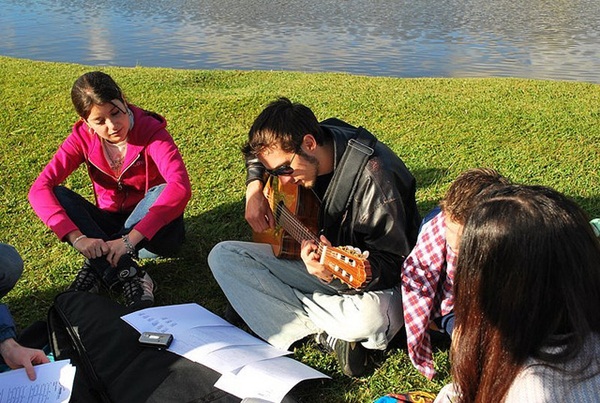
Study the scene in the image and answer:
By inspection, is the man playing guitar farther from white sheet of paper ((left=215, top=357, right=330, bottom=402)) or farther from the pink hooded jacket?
the pink hooded jacket

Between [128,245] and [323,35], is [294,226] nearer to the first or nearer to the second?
[128,245]

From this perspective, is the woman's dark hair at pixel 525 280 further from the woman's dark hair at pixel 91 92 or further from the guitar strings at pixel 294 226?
the woman's dark hair at pixel 91 92

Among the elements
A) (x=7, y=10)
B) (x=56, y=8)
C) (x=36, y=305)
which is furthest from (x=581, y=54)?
(x=7, y=10)

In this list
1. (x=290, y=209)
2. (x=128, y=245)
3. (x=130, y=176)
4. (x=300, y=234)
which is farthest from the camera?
(x=130, y=176)

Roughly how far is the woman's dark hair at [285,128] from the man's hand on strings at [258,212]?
1.59 feet

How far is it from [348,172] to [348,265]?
1.61 ft

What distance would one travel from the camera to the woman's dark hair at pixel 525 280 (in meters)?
1.56

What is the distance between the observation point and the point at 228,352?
267 cm

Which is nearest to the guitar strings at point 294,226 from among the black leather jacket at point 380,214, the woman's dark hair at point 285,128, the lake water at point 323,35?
the black leather jacket at point 380,214

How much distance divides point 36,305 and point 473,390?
2.68 metres

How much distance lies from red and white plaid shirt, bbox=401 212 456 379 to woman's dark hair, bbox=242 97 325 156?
0.73m

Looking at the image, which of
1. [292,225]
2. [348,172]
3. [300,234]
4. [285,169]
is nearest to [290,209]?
[292,225]

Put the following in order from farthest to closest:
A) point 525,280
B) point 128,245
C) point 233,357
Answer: point 128,245 → point 233,357 → point 525,280

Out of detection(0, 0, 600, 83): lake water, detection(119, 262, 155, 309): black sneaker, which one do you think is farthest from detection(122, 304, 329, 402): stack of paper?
detection(0, 0, 600, 83): lake water
